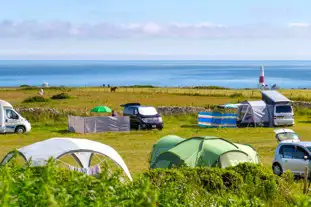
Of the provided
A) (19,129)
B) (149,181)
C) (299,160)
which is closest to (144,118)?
(19,129)

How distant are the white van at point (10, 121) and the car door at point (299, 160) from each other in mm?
19488

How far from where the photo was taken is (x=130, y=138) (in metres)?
32.8

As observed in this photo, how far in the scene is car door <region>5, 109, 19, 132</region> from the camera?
34.4 meters

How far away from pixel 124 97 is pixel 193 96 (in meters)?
7.38

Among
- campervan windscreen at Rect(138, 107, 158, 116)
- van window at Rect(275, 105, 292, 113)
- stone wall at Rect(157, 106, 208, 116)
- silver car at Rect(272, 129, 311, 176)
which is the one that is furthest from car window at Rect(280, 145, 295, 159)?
stone wall at Rect(157, 106, 208, 116)

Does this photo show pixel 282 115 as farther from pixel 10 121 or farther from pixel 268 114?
pixel 10 121

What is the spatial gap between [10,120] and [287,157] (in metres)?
19.4

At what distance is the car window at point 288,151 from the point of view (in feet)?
69.5

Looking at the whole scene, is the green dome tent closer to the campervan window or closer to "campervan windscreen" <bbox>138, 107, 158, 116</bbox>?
the campervan window

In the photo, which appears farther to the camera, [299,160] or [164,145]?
[164,145]

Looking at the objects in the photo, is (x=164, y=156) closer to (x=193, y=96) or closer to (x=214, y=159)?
(x=214, y=159)

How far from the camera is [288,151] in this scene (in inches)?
840

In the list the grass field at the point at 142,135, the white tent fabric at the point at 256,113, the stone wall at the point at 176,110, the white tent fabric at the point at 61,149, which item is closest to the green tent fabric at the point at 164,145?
the grass field at the point at 142,135

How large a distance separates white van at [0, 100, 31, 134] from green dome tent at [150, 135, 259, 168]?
16.7 m
